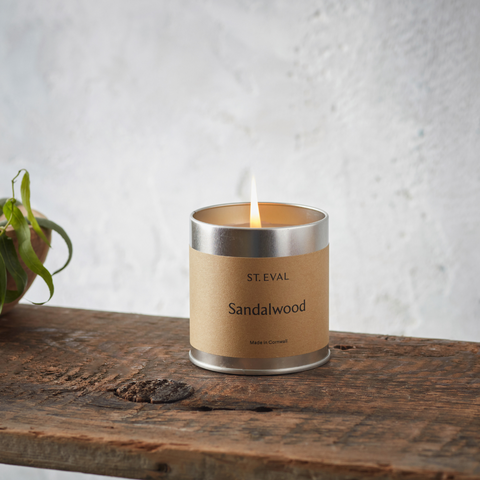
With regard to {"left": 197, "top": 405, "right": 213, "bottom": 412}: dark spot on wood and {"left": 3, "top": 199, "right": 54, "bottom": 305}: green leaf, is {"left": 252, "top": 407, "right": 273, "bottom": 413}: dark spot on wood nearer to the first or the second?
{"left": 197, "top": 405, "right": 213, "bottom": 412}: dark spot on wood

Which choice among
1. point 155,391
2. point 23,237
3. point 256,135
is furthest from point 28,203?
point 256,135

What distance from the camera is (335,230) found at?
1090mm

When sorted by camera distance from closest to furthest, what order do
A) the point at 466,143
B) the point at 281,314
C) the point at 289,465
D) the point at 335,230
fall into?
the point at 289,465, the point at 281,314, the point at 466,143, the point at 335,230

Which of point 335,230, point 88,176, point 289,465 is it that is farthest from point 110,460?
point 88,176

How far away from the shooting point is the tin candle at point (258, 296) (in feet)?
1.34

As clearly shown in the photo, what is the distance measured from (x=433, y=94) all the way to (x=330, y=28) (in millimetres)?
207

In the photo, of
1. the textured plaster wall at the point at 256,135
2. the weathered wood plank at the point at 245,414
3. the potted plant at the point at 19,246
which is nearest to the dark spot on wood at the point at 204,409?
the weathered wood plank at the point at 245,414

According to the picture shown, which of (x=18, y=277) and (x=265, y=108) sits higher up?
(x=265, y=108)

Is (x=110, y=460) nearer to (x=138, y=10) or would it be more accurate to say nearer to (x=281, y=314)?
(x=281, y=314)

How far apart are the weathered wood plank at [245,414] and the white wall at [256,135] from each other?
58cm

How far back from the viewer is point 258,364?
422 millimetres

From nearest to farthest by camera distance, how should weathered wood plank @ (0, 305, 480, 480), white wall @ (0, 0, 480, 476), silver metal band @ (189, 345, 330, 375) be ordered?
weathered wood plank @ (0, 305, 480, 480)
silver metal band @ (189, 345, 330, 375)
white wall @ (0, 0, 480, 476)

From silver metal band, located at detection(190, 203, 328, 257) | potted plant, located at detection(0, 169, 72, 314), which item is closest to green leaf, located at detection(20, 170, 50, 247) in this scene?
potted plant, located at detection(0, 169, 72, 314)

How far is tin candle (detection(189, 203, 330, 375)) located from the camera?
41 centimetres
